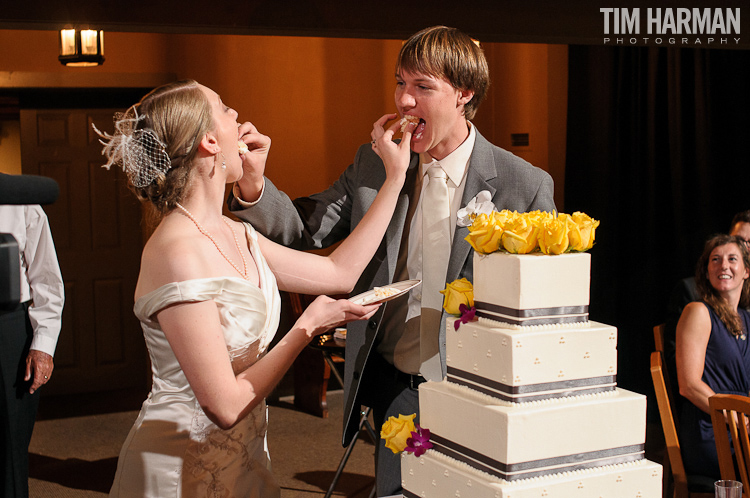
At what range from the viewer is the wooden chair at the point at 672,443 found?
9.24ft

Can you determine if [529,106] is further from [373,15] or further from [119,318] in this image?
[119,318]

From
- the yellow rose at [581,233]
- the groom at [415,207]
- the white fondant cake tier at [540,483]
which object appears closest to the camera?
the white fondant cake tier at [540,483]

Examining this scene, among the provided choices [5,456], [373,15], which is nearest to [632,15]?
[373,15]

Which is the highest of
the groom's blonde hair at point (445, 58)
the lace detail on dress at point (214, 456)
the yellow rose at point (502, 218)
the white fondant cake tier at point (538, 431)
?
the groom's blonde hair at point (445, 58)

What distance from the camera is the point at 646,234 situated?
17.9 feet

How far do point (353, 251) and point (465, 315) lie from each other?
1.47 ft

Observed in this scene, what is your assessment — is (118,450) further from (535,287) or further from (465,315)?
(535,287)

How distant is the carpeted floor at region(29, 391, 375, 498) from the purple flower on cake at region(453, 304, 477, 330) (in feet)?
9.64

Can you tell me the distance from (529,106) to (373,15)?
2767 mm

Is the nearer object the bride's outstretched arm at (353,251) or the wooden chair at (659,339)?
the bride's outstretched arm at (353,251)

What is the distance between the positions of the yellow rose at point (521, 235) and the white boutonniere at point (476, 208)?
1.45 ft

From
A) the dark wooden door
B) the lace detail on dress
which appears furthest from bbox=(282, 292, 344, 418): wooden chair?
the lace detail on dress

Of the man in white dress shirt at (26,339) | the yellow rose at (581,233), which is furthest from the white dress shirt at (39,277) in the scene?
the yellow rose at (581,233)

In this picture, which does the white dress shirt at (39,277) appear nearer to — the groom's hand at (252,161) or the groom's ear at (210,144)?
the groom's hand at (252,161)
